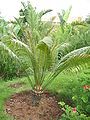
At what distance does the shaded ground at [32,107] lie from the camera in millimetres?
5523

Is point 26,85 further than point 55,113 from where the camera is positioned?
Yes

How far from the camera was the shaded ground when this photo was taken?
5523mm

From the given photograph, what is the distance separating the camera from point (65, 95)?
20.5 ft

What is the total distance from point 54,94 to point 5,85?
3.45ft

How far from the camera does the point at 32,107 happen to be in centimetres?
575

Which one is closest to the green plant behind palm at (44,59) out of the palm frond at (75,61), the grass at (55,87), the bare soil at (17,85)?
the palm frond at (75,61)

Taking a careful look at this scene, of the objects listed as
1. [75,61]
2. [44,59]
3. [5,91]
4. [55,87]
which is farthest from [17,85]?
[75,61]

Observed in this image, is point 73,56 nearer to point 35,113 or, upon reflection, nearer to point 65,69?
point 65,69

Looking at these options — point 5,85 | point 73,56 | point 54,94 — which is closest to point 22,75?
point 5,85

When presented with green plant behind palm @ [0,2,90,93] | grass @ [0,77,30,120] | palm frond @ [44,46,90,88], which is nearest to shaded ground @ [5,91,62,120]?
grass @ [0,77,30,120]

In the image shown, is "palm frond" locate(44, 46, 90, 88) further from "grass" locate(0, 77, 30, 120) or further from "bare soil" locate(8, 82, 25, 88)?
"bare soil" locate(8, 82, 25, 88)

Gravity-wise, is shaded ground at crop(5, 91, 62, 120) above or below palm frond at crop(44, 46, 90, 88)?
below

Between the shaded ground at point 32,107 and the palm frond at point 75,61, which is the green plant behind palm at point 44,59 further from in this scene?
the shaded ground at point 32,107

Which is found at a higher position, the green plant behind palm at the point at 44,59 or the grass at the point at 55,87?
the green plant behind palm at the point at 44,59
